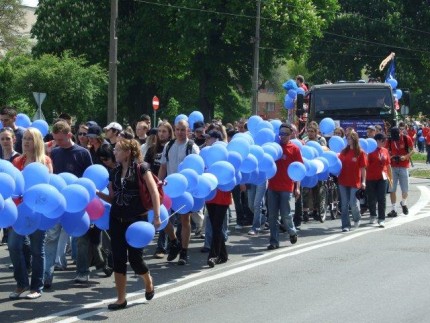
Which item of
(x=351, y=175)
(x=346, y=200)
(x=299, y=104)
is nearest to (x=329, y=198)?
(x=346, y=200)

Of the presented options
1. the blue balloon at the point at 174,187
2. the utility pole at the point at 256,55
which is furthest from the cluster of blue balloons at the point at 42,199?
the utility pole at the point at 256,55

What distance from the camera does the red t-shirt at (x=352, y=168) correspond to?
1528 centimetres

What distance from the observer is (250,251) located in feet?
43.0

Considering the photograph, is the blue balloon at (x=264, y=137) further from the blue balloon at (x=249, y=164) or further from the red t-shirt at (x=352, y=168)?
the red t-shirt at (x=352, y=168)

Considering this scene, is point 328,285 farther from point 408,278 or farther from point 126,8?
point 126,8

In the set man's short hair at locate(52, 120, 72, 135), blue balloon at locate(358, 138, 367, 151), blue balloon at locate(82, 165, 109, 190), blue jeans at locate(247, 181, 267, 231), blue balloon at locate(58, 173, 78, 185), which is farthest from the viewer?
blue balloon at locate(358, 138, 367, 151)

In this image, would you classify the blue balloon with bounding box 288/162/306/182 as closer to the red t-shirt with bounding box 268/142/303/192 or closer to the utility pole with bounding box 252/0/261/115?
the red t-shirt with bounding box 268/142/303/192

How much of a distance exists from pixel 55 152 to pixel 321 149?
6.28 meters

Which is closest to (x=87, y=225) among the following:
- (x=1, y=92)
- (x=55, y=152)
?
(x=55, y=152)

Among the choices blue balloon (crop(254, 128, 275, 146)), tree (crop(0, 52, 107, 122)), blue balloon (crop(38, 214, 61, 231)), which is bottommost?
blue balloon (crop(38, 214, 61, 231))

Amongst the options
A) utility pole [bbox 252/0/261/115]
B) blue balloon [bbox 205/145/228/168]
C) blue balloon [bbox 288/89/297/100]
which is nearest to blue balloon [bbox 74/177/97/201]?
blue balloon [bbox 205/145/228/168]

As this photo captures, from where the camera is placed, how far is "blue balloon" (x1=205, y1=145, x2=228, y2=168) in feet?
38.8

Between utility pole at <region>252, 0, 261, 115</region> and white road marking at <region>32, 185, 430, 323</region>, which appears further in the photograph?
A: utility pole at <region>252, 0, 261, 115</region>

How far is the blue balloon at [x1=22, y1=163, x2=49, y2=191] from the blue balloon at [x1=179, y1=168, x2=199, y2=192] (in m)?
2.24
